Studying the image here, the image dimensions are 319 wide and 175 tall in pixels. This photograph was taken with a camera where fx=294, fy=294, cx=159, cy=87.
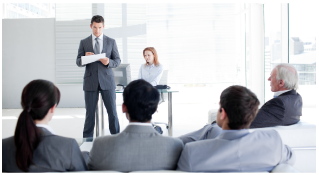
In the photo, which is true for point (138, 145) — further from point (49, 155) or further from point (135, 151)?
point (49, 155)

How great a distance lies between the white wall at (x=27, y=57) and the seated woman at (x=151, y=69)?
376 cm

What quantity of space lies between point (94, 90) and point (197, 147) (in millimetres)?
2618

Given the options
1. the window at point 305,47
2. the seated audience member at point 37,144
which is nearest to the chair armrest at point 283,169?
the seated audience member at point 37,144

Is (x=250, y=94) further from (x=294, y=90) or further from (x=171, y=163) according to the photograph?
(x=294, y=90)

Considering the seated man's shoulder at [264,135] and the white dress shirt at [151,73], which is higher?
the white dress shirt at [151,73]

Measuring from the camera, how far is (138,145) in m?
1.37

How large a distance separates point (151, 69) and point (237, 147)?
3563 millimetres

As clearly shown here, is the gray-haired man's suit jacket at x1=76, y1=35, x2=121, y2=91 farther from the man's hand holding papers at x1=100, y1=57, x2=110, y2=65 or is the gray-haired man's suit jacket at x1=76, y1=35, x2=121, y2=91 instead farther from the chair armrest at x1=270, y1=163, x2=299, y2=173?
the chair armrest at x1=270, y1=163, x2=299, y2=173

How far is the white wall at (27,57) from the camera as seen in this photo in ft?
25.9

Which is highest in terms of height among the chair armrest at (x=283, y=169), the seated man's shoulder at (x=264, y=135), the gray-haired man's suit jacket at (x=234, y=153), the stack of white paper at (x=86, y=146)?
the seated man's shoulder at (x=264, y=135)

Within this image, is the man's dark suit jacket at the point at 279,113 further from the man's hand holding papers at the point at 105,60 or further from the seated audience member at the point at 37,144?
the man's hand holding papers at the point at 105,60

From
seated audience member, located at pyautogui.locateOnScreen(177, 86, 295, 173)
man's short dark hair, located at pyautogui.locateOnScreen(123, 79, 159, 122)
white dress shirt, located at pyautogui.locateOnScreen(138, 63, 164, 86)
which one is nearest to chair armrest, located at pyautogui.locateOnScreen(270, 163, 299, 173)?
seated audience member, located at pyautogui.locateOnScreen(177, 86, 295, 173)

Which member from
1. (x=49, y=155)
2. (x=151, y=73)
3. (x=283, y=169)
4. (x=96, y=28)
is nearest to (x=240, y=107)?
(x=283, y=169)

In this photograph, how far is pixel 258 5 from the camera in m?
6.62
